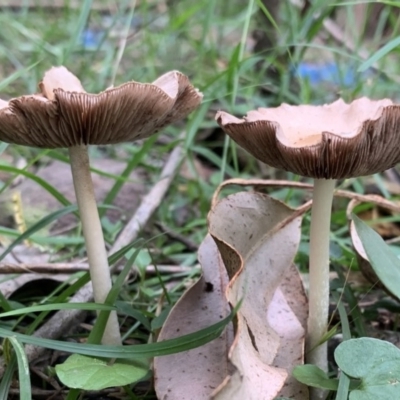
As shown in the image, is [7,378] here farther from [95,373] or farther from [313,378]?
[313,378]

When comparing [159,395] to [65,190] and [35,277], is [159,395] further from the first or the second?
[65,190]

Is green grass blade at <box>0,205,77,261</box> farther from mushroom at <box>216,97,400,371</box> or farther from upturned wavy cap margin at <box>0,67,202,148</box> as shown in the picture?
mushroom at <box>216,97,400,371</box>

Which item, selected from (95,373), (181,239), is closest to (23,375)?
(95,373)

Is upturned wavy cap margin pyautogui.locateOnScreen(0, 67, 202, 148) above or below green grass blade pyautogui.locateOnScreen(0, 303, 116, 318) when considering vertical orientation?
above


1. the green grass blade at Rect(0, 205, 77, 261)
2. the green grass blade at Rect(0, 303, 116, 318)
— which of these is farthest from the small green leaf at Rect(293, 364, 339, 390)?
the green grass blade at Rect(0, 205, 77, 261)

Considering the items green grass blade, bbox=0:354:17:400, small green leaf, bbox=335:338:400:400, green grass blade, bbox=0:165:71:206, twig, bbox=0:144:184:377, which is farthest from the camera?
green grass blade, bbox=0:165:71:206

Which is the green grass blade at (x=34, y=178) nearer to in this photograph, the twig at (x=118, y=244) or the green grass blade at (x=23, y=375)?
the twig at (x=118, y=244)

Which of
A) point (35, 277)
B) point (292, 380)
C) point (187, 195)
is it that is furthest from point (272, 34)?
point (292, 380)
